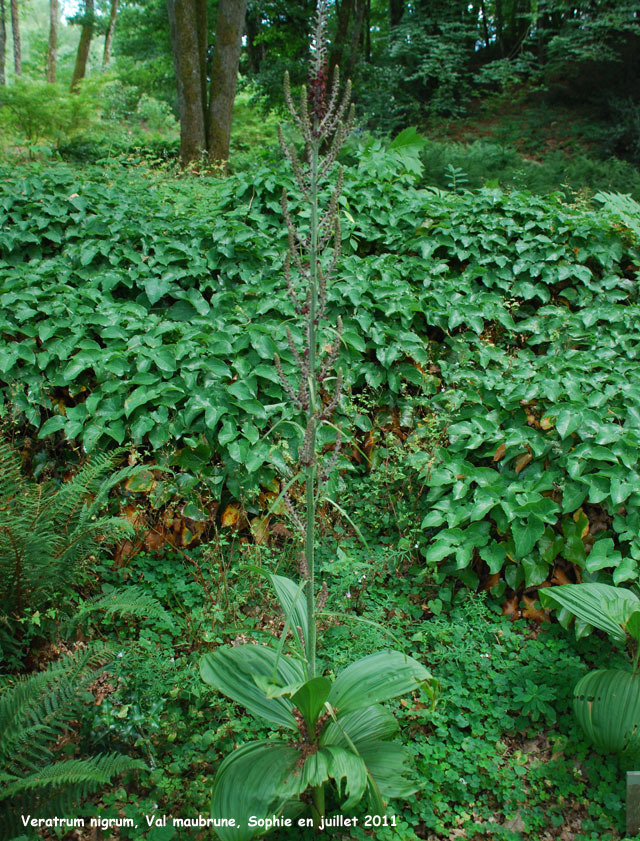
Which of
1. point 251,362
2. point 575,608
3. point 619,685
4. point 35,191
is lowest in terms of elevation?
point 619,685

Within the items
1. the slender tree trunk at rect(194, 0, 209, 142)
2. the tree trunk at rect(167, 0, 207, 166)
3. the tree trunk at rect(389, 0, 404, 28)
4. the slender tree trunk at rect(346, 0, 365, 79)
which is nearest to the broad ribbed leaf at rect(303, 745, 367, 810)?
the tree trunk at rect(167, 0, 207, 166)

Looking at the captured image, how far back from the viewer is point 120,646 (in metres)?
2.58

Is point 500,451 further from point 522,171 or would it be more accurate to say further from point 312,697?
point 522,171

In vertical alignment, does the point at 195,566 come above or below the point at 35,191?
below

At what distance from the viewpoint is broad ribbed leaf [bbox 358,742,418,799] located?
2.06 meters

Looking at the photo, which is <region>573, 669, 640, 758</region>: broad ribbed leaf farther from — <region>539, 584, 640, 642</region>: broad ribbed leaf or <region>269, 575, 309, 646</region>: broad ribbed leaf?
<region>269, 575, 309, 646</region>: broad ribbed leaf

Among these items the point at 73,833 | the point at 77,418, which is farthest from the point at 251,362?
the point at 73,833

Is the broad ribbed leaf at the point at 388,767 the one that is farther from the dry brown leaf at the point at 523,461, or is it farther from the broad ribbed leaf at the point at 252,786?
the dry brown leaf at the point at 523,461

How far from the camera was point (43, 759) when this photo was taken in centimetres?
212

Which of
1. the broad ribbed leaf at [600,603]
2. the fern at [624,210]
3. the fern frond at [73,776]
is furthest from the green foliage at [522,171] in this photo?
the fern frond at [73,776]

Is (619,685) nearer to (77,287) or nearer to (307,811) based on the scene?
(307,811)

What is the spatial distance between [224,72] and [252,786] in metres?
8.26

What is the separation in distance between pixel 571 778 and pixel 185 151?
313 inches

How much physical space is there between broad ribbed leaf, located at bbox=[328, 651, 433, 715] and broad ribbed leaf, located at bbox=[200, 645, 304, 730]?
6.9 inches
